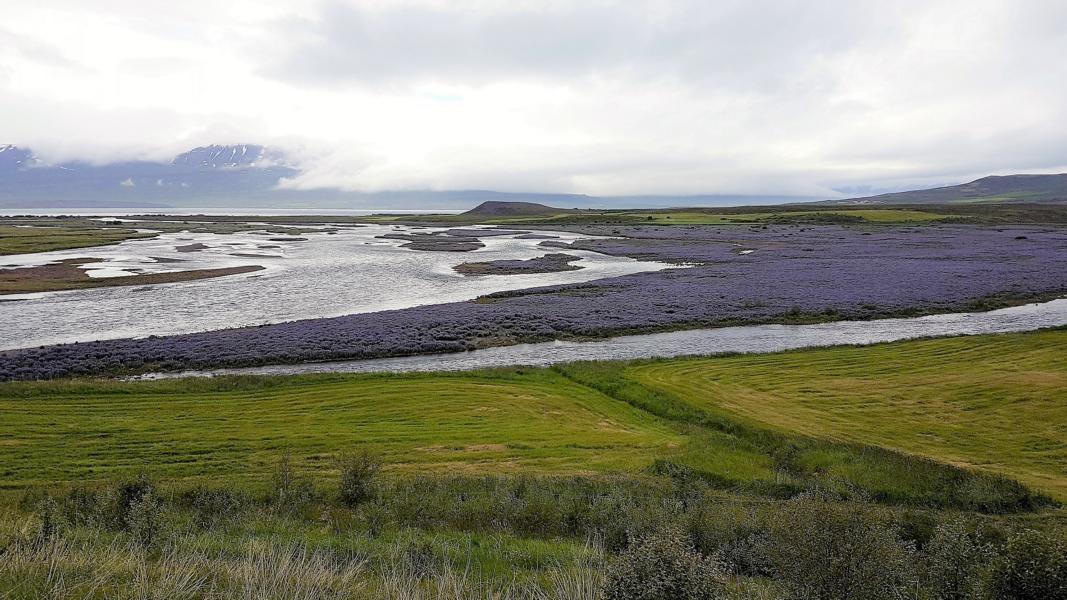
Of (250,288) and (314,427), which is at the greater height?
(250,288)

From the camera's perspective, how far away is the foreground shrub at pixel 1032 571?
6805 millimetres

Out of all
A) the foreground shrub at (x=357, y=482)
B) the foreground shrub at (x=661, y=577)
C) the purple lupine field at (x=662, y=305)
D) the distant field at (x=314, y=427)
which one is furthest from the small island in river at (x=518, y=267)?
the foreground shrub at (x=661, y=577)

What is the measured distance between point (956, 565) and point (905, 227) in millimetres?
139065

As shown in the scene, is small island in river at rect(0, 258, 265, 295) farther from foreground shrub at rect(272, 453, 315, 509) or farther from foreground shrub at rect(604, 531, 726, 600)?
foreground shrub at rect(604, 531, 726, 600)

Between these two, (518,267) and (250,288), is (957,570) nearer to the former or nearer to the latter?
(250,288)

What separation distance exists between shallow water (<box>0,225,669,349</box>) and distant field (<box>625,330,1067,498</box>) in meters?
27.8

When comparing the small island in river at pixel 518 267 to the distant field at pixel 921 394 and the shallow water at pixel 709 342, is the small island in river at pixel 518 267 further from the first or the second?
the distant field at pixel 921 394

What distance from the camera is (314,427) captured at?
20.2m

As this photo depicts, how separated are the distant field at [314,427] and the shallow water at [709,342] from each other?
3.87 meters

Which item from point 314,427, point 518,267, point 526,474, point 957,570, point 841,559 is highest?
point 841,559

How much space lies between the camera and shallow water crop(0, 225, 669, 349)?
38875mm

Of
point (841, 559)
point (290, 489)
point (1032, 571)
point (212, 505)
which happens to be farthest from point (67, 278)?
point (1032, 571)

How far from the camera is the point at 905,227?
125 meters

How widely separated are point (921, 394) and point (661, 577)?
72.4ft
